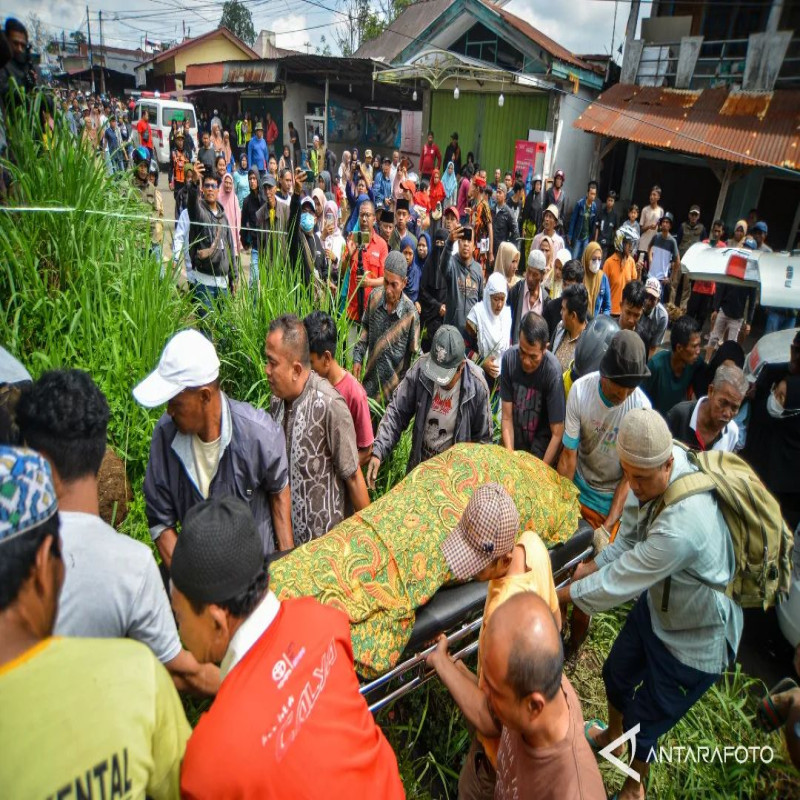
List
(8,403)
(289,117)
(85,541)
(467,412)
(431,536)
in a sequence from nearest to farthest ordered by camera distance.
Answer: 1. (85,541)
2. (8,403)
3. (431,536)
4. (467,412)
5. (289,117)

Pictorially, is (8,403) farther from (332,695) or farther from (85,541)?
(332,695)

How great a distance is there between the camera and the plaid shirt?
403 centimetres

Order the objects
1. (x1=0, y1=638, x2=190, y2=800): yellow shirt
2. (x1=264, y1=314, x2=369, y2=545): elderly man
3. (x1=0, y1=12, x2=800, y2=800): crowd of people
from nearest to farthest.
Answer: (x1=0, y1=638, x2=190, y2=800): yellow shirt < (x1=0, y1=12, x2=800, y2=800): crowd of people < (x1=264, y1=314, x2=369, y2=545): elderly man

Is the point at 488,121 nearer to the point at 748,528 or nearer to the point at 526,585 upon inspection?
the point at 748,528

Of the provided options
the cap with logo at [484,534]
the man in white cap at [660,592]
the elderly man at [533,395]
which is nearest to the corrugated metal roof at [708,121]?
the elderly man at [533,395]

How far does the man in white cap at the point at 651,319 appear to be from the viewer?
472 cm

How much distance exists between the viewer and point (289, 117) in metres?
20.0

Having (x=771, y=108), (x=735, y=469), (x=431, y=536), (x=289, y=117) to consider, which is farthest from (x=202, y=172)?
(x=289, y=117)

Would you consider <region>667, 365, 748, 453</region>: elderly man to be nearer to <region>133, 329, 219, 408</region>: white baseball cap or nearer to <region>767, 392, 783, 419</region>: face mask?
<region>767, 392, 783, 419</region>: face mask

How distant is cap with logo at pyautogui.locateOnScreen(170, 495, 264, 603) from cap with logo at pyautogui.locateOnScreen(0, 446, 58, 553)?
314 millimetres

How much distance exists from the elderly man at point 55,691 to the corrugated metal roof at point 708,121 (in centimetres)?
970

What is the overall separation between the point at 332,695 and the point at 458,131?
16271 millimetres

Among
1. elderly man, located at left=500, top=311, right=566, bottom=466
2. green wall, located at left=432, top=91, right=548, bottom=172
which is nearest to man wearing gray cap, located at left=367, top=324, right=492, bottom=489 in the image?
elderly man, located at left=500, top=311, right=566, bottom=466

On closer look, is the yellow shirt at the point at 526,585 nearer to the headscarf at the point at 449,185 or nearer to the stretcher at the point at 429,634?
the stretcher at the point at 429,634
